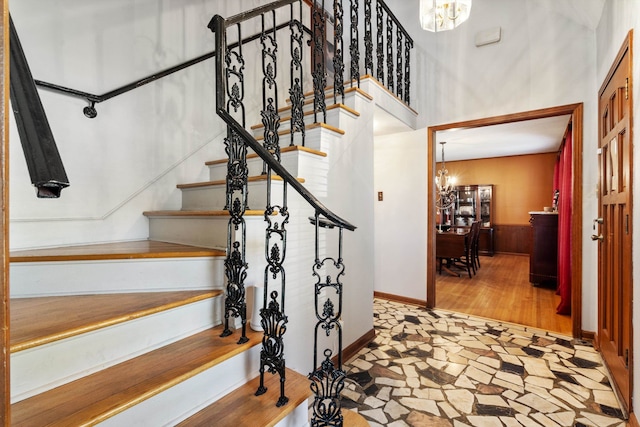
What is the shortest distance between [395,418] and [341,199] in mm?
1383

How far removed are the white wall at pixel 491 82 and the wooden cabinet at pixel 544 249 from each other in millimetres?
1934

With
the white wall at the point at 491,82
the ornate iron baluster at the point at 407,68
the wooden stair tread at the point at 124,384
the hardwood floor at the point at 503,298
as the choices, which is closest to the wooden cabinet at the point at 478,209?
the hardwood floor at the point at 503,298

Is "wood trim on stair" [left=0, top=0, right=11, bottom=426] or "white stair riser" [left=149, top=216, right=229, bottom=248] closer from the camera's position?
"wood trim on stair" [left=0, top=0, right=11, bottom=426]

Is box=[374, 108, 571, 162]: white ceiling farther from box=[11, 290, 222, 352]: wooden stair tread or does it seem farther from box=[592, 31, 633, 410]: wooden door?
box=[11, 290, 222, 352]: wooden stair tread

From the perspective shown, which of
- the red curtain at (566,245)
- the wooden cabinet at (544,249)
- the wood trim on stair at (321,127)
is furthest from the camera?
the wooden cabinet at (544,249)

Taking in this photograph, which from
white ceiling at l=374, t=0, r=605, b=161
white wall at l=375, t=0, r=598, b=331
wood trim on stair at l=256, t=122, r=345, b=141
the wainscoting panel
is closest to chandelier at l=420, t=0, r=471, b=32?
white ceiling at l=374, t=0, r=605, b=161

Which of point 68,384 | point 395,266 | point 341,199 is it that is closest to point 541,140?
point 395,266

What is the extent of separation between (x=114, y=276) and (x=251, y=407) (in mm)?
843

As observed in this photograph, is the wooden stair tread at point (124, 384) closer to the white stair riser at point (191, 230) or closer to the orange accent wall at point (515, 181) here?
the white stair riser at point (191, 230)

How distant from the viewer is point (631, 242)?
154 cm

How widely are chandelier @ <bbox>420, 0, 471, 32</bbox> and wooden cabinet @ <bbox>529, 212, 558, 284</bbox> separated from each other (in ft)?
11.4

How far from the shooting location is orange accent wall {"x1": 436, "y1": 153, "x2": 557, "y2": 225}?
6.87 m

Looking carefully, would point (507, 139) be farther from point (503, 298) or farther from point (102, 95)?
point (102, 95)

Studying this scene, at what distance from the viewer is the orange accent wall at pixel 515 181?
22.5 ft
